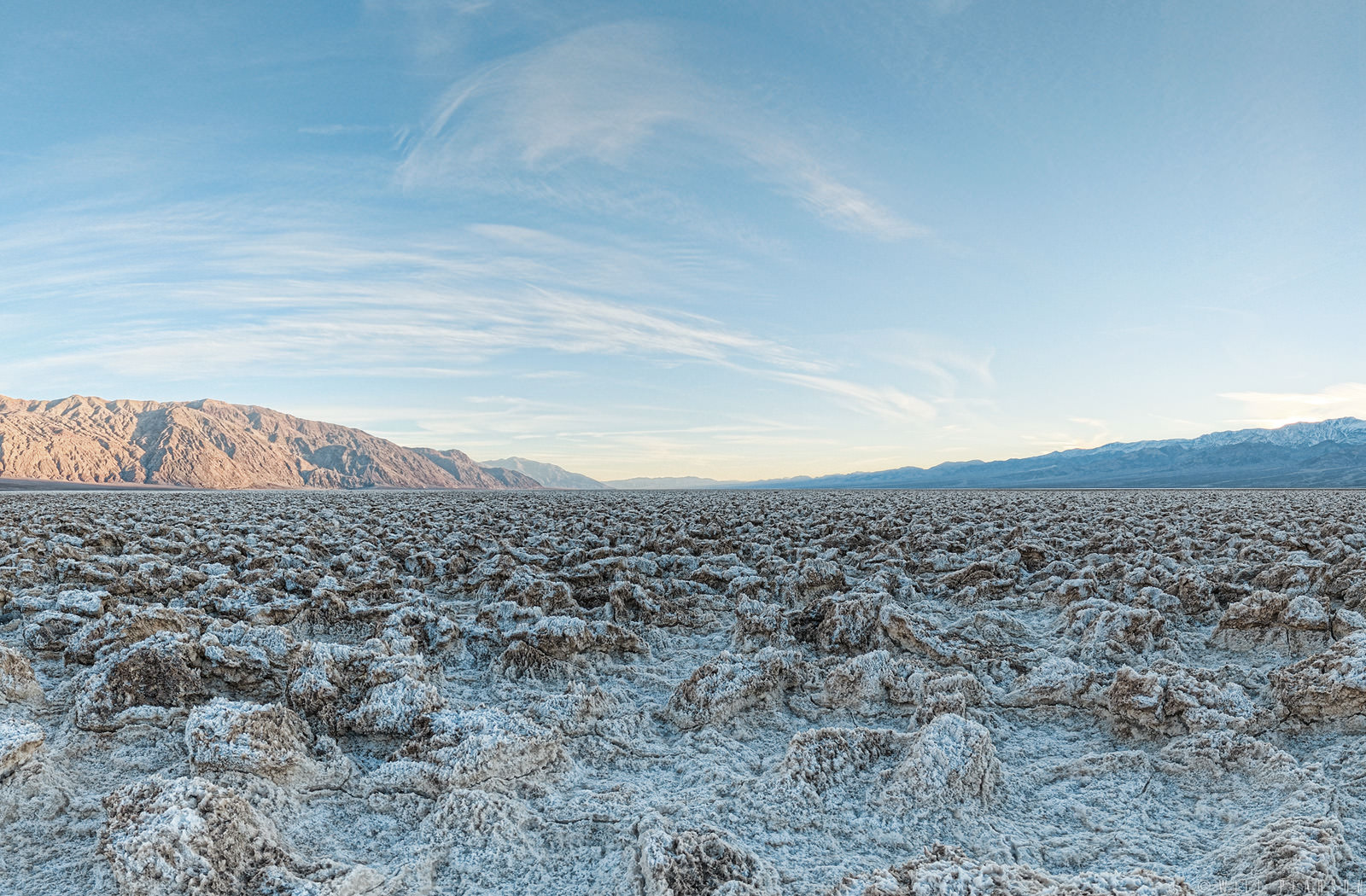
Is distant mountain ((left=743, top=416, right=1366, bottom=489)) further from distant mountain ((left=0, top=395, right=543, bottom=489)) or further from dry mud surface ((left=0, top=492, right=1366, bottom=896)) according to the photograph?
distant mountain ((left=0, top=395, right=543, bottom=489))

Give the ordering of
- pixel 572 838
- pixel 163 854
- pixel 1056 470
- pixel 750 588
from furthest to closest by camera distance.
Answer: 1. pixel 1056 470
2. pixel 750 588
3. pixel 572 838
4. pixel 163 854

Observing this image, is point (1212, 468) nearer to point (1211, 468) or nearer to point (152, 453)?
point (1211, 468)

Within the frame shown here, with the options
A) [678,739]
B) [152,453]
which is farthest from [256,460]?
[678,739]

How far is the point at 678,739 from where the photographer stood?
117 inches

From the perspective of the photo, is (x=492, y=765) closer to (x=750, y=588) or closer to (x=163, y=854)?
(x=163, y=854)

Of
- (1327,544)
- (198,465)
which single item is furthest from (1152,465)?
(198,465)

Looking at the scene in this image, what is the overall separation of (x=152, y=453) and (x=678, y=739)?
148908 millimetres

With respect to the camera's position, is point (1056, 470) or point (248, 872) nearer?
point (248, 872)

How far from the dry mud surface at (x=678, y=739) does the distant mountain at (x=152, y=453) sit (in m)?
123

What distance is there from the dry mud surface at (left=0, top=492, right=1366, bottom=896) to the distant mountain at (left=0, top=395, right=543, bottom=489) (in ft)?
405

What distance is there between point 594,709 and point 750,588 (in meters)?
3.03

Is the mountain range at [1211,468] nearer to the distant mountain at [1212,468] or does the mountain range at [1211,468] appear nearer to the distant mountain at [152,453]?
the distant mountain at [1212,468]

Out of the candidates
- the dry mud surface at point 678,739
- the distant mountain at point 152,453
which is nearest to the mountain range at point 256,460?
the distant mountain at point 152,453

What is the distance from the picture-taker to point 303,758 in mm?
2469
